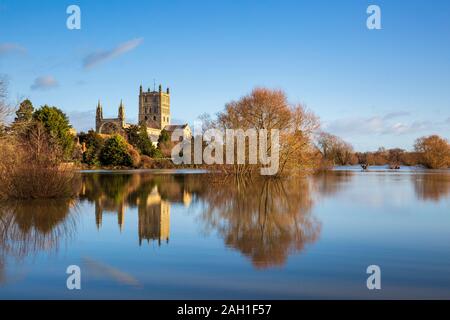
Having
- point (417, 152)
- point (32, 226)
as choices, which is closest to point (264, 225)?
point (32, 226)

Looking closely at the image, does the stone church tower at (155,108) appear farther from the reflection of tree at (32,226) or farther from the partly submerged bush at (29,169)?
the reflection of tree at (32,226)

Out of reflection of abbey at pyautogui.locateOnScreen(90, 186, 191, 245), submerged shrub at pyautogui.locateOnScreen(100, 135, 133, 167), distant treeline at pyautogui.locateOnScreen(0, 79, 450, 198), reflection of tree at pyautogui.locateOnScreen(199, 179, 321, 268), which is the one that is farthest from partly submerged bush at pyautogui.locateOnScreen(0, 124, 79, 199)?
submerged shrub at pyautogui.locateOnScreen(100, 135, 133, 167)

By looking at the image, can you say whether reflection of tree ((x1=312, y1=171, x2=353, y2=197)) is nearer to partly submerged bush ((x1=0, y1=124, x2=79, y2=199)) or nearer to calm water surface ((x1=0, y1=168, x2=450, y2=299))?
calm water surface ((x1=0, y1=168, x2=450, y2=299))

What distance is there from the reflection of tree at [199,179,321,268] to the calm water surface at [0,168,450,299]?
3cm

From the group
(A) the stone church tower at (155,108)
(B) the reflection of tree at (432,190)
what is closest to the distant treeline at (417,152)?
(B) the reflection of tree at (432,190)

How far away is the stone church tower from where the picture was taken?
465 feet

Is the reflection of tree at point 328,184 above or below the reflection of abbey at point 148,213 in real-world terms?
above

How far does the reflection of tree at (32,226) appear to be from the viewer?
907cm

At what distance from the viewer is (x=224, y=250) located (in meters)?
8.88

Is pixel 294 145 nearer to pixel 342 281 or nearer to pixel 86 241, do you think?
pixel 86 241

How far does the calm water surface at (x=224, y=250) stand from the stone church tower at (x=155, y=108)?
12704 centimetres

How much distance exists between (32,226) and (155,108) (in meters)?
134

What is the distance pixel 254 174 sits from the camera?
112 ft

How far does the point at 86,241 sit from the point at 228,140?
21.8m
